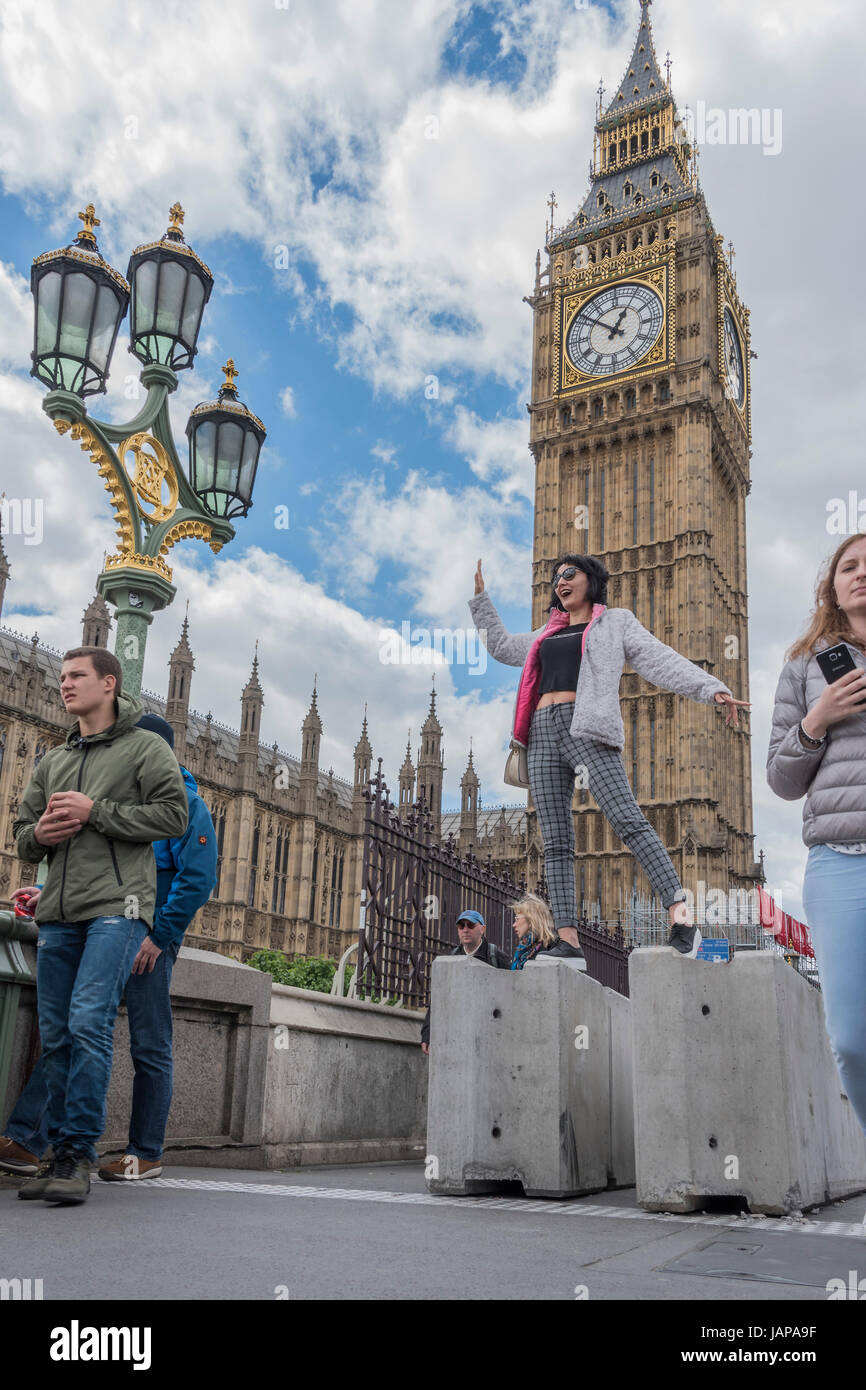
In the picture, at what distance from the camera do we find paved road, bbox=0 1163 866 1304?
194 cm

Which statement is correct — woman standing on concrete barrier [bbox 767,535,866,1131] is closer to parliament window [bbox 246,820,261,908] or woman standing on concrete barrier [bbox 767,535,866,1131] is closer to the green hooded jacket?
the green hooded jacket

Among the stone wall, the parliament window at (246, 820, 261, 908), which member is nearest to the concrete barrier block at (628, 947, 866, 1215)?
the stone wall

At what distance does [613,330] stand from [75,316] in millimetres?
36932

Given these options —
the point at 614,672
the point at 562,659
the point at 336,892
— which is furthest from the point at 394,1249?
the point at 336,892

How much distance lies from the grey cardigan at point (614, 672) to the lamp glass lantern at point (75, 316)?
3.26m

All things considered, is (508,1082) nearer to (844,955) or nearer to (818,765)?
(844,955)

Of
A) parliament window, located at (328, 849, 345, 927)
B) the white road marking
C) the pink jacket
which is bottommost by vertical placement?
the white road marking

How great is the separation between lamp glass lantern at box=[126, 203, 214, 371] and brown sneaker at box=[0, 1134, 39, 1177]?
14.7 ft

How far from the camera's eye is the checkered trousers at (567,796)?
4.11 m

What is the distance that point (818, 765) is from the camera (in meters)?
2.56

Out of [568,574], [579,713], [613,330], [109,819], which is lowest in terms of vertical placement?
[109,819]
